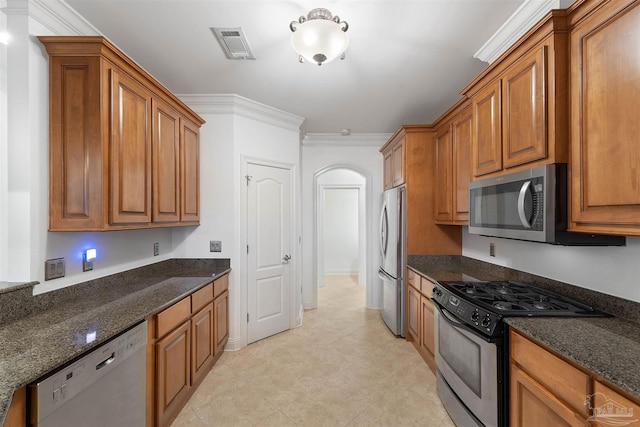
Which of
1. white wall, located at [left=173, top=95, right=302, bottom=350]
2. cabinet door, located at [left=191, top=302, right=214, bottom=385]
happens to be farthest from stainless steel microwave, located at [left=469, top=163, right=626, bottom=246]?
white wall, located at [left=173, top=95, right=302, bottom=350]

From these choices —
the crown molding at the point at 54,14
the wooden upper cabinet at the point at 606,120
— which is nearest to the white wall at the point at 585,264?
the wooden upper cabinet at the point at 606,120

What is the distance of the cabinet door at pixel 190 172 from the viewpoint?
8.85 ft

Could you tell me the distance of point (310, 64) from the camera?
2391 millimetres

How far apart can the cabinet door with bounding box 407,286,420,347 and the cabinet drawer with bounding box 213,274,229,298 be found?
197 cm

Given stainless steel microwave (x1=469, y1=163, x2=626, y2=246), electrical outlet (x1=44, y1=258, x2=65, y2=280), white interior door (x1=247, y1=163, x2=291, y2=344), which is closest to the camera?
stainless steel microwave (x1=469, y1=163, x2=626, y2=246)

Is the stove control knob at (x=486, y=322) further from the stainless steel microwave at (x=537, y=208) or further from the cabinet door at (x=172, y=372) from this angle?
the cabinet door at (x=172, y=372)

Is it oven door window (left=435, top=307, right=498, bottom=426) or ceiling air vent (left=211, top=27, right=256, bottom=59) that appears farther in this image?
ceiling air vent (left=211, top=27, right=256, bottom=59)

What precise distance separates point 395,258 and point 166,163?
100 inches

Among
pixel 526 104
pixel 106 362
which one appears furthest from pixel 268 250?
pixel 526 104

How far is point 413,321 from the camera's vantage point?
3076mm

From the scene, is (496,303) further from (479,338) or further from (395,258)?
(395,258)

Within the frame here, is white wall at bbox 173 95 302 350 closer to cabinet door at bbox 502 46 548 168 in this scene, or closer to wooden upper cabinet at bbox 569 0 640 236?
cabinet door at bbox 502 46 548 168

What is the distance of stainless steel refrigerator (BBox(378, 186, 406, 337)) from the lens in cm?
329

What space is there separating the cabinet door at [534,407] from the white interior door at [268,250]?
2.48 meters
